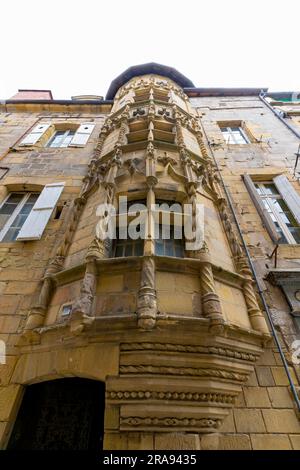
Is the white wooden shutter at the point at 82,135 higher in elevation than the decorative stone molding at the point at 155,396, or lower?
higher

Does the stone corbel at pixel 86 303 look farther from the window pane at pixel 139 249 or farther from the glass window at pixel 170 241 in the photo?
the glass window at pixel 170 241

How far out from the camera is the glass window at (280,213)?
5393mm

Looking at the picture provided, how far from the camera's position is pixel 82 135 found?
8859mm

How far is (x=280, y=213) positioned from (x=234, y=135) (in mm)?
4720

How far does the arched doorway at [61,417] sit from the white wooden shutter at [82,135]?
7.17 metres

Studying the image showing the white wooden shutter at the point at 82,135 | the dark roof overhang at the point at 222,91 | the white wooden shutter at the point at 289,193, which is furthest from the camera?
the dark roof overhang at the point at 222,91

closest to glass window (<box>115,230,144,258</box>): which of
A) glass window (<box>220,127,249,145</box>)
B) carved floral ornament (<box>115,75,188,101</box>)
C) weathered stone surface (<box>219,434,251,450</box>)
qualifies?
weathered stone surface (<box>219,434,251,450</box>)

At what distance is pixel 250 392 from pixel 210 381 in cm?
90

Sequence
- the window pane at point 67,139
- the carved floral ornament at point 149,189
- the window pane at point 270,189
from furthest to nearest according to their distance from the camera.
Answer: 1. the window pane at point 67,139
2. the window pane at point 270,189
3. the carved floral ornament at point 149,189

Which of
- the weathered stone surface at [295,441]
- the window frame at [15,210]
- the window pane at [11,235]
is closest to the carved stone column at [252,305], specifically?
the weathered stone surface at [295,441]

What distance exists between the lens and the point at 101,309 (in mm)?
3016
